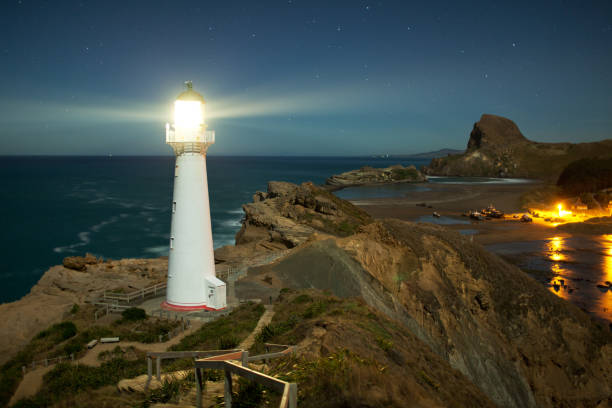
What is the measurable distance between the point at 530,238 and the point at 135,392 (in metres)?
56.7

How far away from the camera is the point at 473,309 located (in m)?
21.0

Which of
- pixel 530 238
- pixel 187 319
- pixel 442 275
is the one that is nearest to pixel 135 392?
pixel 187 319

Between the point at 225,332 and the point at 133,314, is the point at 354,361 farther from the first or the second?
the point at 133,314

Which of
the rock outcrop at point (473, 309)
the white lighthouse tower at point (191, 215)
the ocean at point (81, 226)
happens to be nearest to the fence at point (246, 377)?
the white lighthouse tower at point (191, 215)

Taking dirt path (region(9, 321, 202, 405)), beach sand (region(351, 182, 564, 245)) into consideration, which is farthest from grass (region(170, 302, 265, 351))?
beach sand (region(351, 182, 564, 245))

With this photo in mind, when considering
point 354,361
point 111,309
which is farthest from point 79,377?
point 354,361

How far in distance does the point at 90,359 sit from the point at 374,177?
135 m

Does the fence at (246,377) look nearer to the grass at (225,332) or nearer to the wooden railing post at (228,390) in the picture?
the wooden railing post at (228,390)

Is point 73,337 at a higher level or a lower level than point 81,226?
higher

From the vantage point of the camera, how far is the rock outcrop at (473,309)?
17.9m

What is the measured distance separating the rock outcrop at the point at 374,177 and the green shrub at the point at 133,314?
11943 cm

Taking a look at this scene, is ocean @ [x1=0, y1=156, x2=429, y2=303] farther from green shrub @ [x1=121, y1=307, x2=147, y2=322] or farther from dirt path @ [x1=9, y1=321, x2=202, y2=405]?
dirt path @ [x1=9, y1=321, x2=202, y2=405]

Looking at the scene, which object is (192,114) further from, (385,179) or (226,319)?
(385,179)

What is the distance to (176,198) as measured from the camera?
50.9 feet
